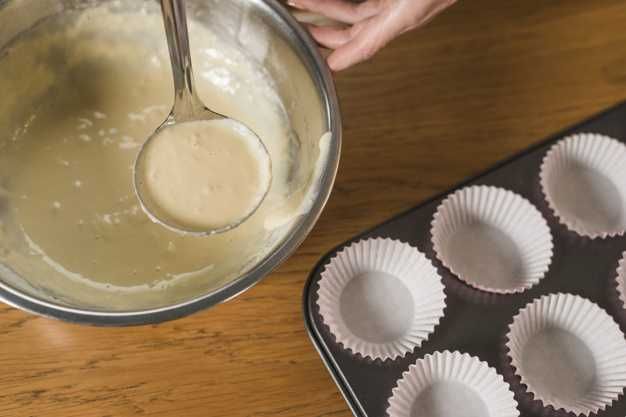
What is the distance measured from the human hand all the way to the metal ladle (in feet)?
0.58

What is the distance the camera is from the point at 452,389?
3.00 ft

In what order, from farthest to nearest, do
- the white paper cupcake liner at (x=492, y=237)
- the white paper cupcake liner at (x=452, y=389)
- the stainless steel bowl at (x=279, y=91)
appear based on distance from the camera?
the white paper cupcake liner at (x=492, y=237) → the white paper cupcake liner at (x=452, y=389) → the stainless steel bowl at (x=279, y=91)

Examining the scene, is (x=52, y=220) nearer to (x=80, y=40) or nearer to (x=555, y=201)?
(x=80, y=40)

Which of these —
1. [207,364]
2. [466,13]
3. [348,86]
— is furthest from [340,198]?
[466,13]

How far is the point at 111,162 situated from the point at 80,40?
182 millimetres

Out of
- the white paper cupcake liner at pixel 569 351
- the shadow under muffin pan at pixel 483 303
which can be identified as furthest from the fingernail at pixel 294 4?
the white paper cupcake liner at pixel 569 351

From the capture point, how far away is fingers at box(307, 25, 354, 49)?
1.03 meters

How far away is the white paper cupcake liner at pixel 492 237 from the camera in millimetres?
983

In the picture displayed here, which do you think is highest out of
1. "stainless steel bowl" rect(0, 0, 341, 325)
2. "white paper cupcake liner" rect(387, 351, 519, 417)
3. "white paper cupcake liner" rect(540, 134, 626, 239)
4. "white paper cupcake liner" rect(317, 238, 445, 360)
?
"stainless steel bowl" rect(0, 0, 341, 325)

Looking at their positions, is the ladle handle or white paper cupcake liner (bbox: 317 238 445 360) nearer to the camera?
the ladle handle

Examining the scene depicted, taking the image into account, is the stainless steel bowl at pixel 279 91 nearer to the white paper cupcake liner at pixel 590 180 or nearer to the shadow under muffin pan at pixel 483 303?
the shadow under muffin pan at pixel 483 303

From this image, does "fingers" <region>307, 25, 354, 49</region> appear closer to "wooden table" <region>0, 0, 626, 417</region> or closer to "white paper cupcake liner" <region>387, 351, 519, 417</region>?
"wooden table" <region>0, 0, 626, 417</region>

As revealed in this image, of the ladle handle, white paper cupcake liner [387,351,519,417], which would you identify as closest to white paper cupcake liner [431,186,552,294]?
white paper cupcake liner [387,351,519,417]

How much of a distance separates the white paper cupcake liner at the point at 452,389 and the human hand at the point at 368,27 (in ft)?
1.35
